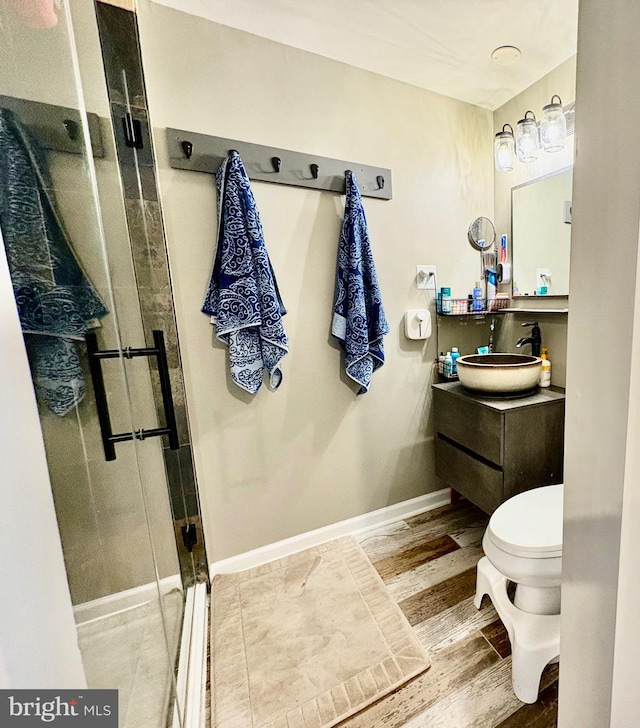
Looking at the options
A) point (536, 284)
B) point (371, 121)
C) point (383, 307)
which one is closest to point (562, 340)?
point (536, 284)

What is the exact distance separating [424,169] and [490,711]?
7.38 feet

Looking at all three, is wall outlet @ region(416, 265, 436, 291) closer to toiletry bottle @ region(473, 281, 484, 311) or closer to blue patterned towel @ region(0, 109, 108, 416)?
toiletry bottle @ region(473, 281, 484, 311)

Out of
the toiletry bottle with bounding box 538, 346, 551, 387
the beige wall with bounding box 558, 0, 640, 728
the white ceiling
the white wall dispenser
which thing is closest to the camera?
the beige wall with bounding box 558, 0, 640, 728

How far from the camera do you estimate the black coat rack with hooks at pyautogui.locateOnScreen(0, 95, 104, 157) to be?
2.29 ft

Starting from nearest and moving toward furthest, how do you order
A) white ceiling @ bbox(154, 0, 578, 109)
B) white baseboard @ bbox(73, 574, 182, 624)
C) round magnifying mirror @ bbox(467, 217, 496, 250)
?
white baseboard @ bbox(73, 574, 182, 624)
white ceiling @ bbox(154, 0, 578, 109)
round magnifying mirror @ bbox(467, 217, 496, 250)

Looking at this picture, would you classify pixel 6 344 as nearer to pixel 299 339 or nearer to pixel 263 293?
pixel 263 293

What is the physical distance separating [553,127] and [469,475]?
5.50ft

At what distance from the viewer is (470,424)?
1.62 metres

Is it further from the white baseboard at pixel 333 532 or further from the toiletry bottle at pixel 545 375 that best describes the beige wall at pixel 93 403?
the toiletry bottle at pixel 545 375

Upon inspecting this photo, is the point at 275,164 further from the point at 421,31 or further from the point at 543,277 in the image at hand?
the point at 543,277

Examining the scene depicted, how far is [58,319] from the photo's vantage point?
27.9 inches

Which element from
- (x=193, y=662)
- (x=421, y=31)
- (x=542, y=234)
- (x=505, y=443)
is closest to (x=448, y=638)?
(x=505, y=443)

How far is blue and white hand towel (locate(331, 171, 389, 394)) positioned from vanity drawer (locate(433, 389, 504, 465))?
1.58 feet

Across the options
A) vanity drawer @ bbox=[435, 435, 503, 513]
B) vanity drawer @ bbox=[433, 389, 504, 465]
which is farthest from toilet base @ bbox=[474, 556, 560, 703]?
vanity drawer @ bbox=[433, 389, 504, 465]
